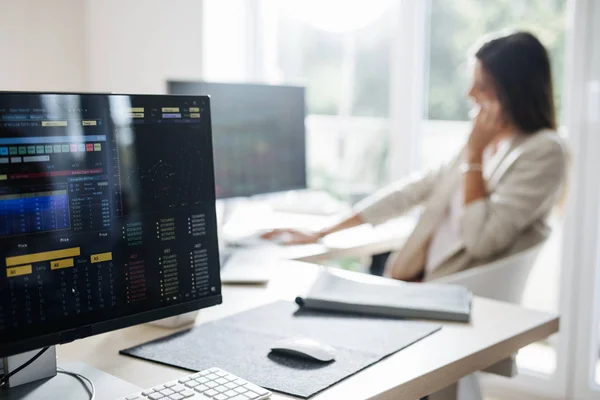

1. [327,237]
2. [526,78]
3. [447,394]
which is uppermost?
[526,78]

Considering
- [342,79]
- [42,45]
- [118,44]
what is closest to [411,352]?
[342,79]

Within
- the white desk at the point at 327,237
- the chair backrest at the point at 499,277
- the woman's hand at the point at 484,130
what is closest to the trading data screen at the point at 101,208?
the white desk at the point at 327,237

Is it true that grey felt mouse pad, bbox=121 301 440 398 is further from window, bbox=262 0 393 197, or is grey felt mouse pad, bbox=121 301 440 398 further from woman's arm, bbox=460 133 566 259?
window, bbox=262 0 393 197

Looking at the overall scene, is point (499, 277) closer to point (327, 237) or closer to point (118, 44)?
point (327, 237)

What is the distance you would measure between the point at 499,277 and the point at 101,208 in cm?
134

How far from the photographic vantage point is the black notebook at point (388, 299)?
1.45m

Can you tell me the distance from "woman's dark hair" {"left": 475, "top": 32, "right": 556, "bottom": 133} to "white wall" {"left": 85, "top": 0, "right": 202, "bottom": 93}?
153 centimetres

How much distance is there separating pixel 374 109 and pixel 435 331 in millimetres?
1984

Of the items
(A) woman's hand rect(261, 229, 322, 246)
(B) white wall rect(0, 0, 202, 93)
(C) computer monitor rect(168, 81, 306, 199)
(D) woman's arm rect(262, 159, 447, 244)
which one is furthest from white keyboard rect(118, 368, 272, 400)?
(B) white wall rect(0, 0, 202, 93)

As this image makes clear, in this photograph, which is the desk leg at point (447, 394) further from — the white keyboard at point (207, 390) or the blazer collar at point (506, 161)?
the blazer collar at point (506, 161)

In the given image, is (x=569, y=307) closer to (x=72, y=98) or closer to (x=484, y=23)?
(x=484, y=23)

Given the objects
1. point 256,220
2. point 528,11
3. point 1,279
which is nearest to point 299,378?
point 1,279

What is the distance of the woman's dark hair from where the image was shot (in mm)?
2250

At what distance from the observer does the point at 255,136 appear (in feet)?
7.29
